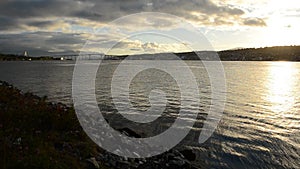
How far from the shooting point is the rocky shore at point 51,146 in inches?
464

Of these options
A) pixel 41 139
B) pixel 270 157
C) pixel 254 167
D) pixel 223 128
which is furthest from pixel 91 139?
pixel 223 128

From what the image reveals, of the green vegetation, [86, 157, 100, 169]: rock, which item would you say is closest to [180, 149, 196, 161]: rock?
the green vegetation

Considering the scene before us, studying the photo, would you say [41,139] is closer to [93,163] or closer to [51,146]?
[51,146]

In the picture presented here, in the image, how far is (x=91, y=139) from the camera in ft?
55.0

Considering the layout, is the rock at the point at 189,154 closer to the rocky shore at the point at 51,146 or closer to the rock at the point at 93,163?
the rocky shore at the point at 51,146

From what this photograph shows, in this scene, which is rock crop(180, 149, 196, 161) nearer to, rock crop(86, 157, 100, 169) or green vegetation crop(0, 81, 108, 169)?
green vegetation crop(0, 81, 108, 169)

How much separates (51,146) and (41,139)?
3.04 ft

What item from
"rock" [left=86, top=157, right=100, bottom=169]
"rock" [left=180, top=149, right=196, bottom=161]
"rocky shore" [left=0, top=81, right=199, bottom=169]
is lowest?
"rock" [left=180, top=149, right=196, bottom=161]

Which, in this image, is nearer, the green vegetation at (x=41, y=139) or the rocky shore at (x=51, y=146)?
the green vegetation at (x=41, y=139)

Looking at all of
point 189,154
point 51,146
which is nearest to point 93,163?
point 51,146

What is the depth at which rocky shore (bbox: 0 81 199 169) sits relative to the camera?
11.8 meters

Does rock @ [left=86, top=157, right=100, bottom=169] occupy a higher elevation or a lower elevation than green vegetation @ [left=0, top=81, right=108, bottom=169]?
lower

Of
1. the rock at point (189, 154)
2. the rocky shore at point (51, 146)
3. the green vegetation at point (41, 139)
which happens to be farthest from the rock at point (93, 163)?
the rock at point (189, 154)

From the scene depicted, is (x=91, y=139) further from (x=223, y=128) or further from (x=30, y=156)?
(x=223, y=128)
